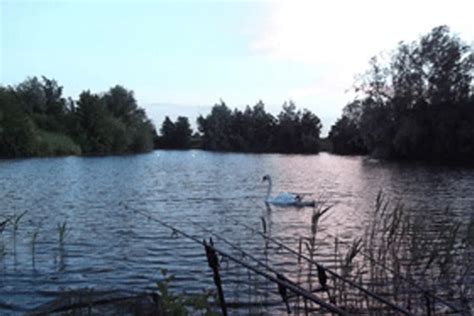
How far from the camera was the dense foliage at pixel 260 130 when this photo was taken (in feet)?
394

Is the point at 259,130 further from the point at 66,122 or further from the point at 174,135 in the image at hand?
the point at 66,122

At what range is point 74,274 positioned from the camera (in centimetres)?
1144

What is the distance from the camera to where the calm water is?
36.6 feet

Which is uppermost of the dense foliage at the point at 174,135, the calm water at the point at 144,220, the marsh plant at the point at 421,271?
the dense foliage at the point at 174,135

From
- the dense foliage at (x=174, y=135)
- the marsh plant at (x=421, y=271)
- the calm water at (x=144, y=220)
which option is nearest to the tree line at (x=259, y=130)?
the dense foliage at (x=174, y=135)

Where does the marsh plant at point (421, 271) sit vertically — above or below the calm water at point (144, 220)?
above

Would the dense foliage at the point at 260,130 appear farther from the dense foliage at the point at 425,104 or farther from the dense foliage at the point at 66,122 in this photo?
the dense foliage at the point at 425,104

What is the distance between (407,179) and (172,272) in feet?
94.1

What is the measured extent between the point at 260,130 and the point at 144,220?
361 feet

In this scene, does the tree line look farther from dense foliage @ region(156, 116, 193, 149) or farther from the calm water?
the calm water

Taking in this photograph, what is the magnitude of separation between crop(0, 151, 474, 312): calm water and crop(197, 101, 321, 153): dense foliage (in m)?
81.1

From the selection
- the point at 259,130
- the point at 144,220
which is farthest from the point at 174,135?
the point at 144,220

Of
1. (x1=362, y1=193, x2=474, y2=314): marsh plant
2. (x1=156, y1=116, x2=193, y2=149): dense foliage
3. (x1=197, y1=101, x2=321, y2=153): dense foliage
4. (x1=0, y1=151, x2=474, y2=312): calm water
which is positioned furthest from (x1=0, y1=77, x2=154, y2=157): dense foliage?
(x1=362, y1=193, x2=474, y2=314): marsh plant

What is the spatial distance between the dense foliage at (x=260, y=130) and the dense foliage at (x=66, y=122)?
2745 centimetres
